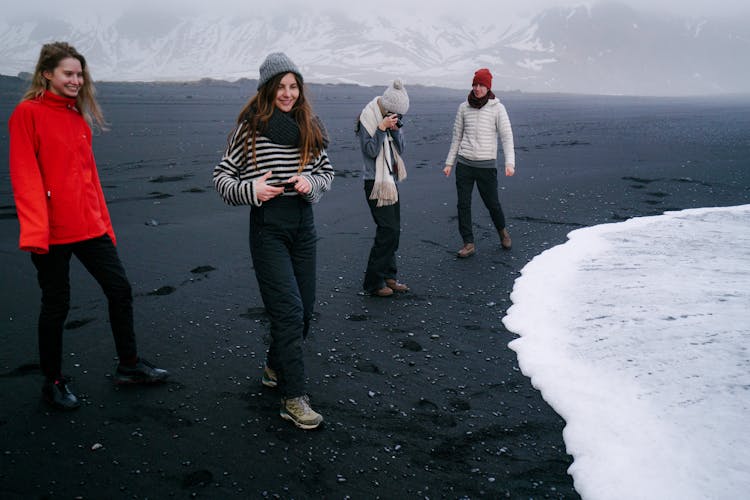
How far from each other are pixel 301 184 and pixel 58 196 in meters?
1.29

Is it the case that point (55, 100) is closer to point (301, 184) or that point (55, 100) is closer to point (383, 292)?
point (301, 184)

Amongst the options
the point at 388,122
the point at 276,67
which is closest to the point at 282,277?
the point at 276,67

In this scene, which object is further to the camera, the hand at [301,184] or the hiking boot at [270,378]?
the hiking boot at [270,378]

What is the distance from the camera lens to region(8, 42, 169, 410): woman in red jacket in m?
2.92

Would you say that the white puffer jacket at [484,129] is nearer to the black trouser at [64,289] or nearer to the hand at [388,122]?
the hand at [388,122]

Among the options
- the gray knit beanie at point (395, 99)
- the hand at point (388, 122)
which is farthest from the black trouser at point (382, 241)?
the gray knit beanie at point (395, 99)

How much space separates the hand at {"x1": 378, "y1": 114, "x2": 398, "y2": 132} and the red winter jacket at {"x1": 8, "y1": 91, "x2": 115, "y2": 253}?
225 cm

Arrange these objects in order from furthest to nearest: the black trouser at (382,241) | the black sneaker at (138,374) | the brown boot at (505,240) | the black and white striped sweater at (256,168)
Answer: the brown boot at (505,240) < the black trouser at (382,241) < the black sneaker at (138,374) < the black and white striped sweater at (256,168)

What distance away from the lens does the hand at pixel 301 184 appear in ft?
9.78

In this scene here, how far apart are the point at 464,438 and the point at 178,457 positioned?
4.81 ft

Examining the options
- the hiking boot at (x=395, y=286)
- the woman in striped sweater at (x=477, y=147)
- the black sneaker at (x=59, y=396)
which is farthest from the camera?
the woman in striped sweater at (x=477, y=147)

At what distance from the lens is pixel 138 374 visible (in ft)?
11.5

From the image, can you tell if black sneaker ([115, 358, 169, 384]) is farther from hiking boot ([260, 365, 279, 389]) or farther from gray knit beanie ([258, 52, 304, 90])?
gray knit beanie ([258, 52, 304, 90])

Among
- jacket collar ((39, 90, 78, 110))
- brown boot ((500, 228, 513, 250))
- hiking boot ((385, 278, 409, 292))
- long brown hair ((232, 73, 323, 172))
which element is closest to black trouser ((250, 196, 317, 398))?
long brown hair ((232, 73, 323, 172))
